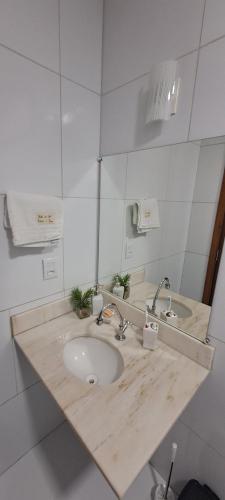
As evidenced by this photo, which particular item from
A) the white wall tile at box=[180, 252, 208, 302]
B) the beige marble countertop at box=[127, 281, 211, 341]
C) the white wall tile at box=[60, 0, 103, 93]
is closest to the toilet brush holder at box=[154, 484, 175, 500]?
the beige marble countertop at box=[127, 281, 211, 341]

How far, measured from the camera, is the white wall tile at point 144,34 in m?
0.76

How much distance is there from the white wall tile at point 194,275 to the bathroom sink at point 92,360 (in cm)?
43

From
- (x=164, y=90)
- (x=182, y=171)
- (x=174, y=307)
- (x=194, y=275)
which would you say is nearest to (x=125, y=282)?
(x=174, y=307)

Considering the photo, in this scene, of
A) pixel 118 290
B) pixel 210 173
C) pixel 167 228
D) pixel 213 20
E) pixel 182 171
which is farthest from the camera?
pixel 118 290

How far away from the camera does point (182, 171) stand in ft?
3.09

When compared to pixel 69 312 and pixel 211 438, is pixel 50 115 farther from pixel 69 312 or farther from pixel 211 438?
pixel 211 438

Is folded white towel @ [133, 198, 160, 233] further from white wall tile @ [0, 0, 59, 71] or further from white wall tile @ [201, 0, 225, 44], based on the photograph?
white wall tile @ [0, 0, 59, 71]

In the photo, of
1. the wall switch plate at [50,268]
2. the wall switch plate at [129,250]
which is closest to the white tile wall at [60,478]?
the wall switch plate at [50,268]

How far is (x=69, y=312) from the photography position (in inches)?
49.7

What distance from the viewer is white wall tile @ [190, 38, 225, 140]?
27.5 inches

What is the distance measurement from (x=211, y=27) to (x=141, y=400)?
127 cm

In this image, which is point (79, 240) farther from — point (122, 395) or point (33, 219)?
point (122, 395)

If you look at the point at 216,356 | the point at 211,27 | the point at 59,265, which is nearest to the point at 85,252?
the point at 59,265

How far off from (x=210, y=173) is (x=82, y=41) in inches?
34.3
